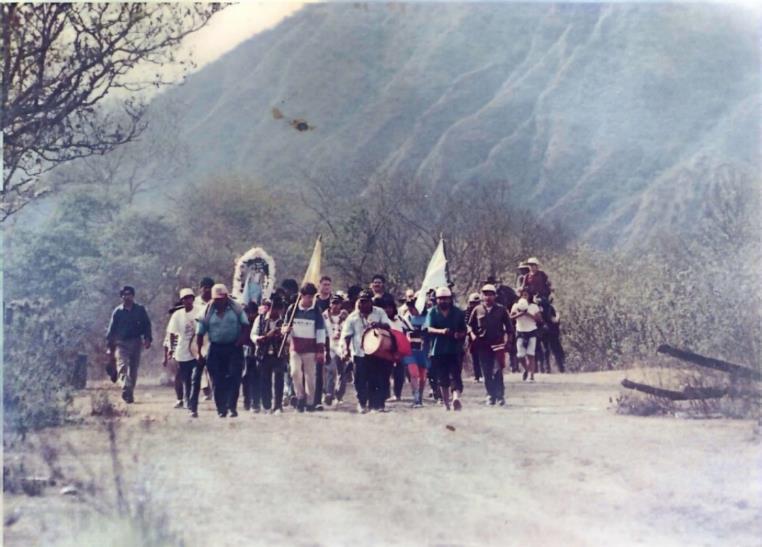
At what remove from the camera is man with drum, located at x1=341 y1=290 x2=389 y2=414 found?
1545cm

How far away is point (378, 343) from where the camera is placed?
15.2 m

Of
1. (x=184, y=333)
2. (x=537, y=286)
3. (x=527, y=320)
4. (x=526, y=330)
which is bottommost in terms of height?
(x=184, y=333)

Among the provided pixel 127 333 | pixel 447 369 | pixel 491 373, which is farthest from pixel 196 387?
pixel 491 373

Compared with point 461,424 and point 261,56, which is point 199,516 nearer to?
point 461,424

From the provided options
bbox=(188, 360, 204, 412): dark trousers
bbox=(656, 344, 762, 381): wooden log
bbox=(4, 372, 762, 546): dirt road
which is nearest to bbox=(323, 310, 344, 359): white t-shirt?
bbox=(188, 360, 204, 412): dark trousers

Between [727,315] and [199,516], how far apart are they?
25.8ft

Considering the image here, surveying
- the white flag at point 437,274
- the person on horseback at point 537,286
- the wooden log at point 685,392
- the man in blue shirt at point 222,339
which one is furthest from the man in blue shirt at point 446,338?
the person on horseback at point 537,286

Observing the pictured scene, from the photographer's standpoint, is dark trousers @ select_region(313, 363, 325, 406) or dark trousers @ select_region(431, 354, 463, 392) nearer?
dark trousers @ select_region(431, 354, 463, 392)

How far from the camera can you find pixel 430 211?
76.3ft

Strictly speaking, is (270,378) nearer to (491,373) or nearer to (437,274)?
(491,373)

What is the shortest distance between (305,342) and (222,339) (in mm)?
1154

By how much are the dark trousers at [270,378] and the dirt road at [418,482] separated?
1362mm

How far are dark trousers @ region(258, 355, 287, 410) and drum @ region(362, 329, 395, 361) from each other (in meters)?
1.23

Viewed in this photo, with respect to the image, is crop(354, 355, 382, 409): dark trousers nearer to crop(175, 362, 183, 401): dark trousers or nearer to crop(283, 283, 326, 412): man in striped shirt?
crop(283, 283, 326, 412): man in striped shirt
